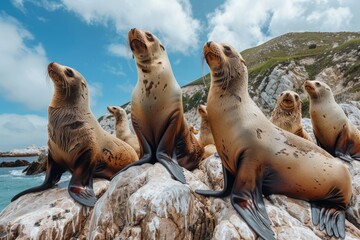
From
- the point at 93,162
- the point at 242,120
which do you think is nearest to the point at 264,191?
the point at 242,120

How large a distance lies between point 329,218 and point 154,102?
261 cm

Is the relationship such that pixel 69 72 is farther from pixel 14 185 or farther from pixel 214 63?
pixel 14 185

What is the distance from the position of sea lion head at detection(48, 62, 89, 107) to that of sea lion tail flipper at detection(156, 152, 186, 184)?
5.48 ft

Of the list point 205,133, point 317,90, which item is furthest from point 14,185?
point 317,90

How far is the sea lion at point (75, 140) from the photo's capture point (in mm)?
4648

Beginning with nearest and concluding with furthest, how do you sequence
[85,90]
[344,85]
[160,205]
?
[160,205]
[85,90]
[344,85]

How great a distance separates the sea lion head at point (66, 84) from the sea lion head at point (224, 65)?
2.29 m

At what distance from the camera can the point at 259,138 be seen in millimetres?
3270

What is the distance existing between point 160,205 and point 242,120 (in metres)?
1.23

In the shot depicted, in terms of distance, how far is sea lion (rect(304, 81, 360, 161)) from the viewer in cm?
668

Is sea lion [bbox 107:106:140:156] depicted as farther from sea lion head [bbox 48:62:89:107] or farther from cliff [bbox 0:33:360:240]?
sea lion head [bbox 48:62:89:107]

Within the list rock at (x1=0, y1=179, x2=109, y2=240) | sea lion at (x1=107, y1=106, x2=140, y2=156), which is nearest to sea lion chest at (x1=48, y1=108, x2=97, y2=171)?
rock at (x1=0, y1=179, x2=109, y2=240)

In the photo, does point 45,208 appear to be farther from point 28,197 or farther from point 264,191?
point 264,191

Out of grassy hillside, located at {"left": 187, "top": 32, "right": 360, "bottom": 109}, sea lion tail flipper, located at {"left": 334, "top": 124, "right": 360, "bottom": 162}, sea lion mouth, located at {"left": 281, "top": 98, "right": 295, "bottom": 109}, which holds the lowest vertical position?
sea lion tail flipper, located at {"left": 334, "top": 124, "right": 360, "bottom": 162}
